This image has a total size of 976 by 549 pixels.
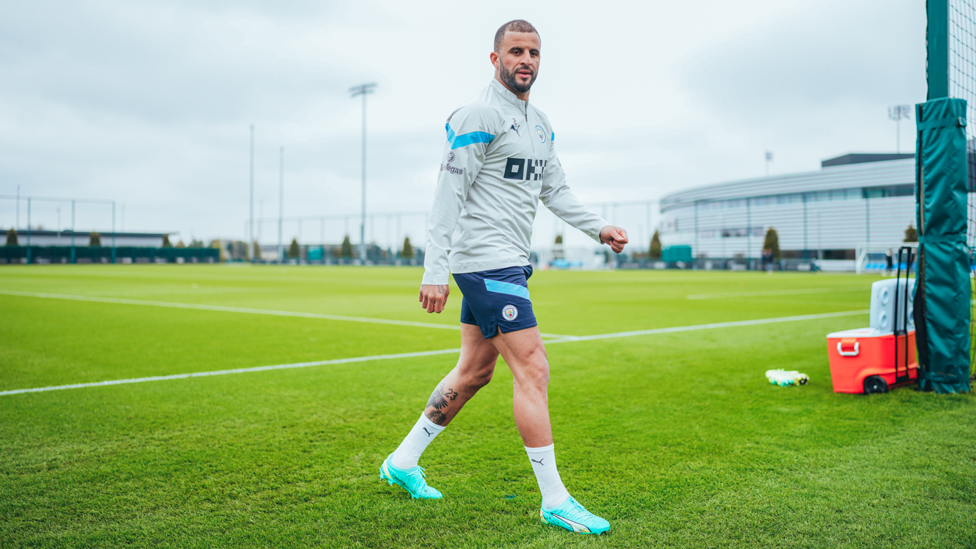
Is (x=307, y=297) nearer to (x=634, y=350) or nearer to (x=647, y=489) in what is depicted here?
(x=634, y=350)

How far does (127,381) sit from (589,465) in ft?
A: 13.2

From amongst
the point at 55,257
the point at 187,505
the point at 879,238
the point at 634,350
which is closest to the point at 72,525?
the point at 187,505

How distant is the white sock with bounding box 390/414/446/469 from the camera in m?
2.86

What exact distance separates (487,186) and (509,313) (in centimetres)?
52

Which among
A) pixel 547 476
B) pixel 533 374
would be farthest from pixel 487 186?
pixel 547 476

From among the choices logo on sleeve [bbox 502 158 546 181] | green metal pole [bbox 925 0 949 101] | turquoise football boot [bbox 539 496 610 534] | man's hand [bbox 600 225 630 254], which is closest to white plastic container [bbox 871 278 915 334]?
green metal pole [bbox 925 0 949 101]

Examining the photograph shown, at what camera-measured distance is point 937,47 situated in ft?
15.9

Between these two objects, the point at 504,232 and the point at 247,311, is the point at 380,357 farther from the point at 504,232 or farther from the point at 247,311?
the point at 247,311

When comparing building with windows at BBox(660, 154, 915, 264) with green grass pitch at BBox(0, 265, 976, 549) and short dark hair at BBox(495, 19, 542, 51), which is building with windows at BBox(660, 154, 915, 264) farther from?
short dark hair at BBox(495, 19, 542, 51)

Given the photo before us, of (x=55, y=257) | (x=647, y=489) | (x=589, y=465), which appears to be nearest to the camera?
(x=647, y=489)

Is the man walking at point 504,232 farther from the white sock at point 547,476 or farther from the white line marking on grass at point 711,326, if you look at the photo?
the white line marking on grass at point 711,326

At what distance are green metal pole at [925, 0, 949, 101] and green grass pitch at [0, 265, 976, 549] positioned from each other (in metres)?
2.31

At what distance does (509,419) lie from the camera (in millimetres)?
4129

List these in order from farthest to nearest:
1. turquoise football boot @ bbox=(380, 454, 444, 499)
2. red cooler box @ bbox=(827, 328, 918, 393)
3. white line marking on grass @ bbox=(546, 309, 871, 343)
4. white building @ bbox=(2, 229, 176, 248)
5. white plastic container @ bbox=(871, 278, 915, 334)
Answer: white building @ bbox=(2, 229, 176, 248)
white line marking on grass @ bbox=(546, 309, 871, 343)
white plastic container @ bbox=(871, 278, 915, 334)
red cooler box @ bbox=(827, 328, 918, 393)
turquoise football boot @ bbox=(380, 454, 444, 499)
